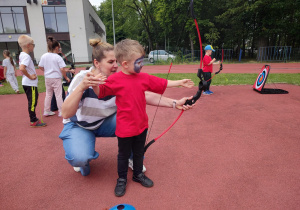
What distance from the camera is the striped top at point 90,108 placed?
2.52 meters

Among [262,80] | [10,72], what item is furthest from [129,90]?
[10,72]

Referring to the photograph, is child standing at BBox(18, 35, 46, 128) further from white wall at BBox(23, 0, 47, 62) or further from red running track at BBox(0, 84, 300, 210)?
white wall at BBox(23, 0, 47, 62)

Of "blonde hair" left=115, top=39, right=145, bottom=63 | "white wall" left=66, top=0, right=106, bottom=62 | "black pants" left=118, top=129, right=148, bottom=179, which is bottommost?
"black pants" left=118, top=129, right=148, bottom=179

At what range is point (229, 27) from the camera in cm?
2986

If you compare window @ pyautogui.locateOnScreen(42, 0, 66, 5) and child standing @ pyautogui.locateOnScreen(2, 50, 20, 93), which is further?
window @ pyautogui.locateOnScreen(42, 0, 66, 5)

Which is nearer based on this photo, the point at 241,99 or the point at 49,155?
the point at 49,155

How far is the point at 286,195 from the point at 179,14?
2816 centimetres

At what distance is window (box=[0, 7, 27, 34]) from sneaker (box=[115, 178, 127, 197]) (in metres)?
28.3

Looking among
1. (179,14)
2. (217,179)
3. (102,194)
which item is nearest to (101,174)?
(102,194)

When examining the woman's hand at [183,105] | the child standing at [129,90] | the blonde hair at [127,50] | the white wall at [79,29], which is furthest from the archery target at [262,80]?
the white wall at [79,29]

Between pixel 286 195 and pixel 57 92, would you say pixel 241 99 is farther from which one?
pixel 57 92

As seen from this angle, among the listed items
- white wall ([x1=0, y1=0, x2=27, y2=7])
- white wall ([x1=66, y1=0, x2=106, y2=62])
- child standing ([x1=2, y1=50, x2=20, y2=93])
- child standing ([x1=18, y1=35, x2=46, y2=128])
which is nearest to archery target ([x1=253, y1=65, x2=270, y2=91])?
child standing ([x1=18, y1=35, x2=46, y2=128])

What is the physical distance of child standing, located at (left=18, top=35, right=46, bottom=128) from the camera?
14.2ft

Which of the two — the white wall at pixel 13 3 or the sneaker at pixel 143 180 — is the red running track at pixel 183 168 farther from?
the white wall at pixel 13 3
